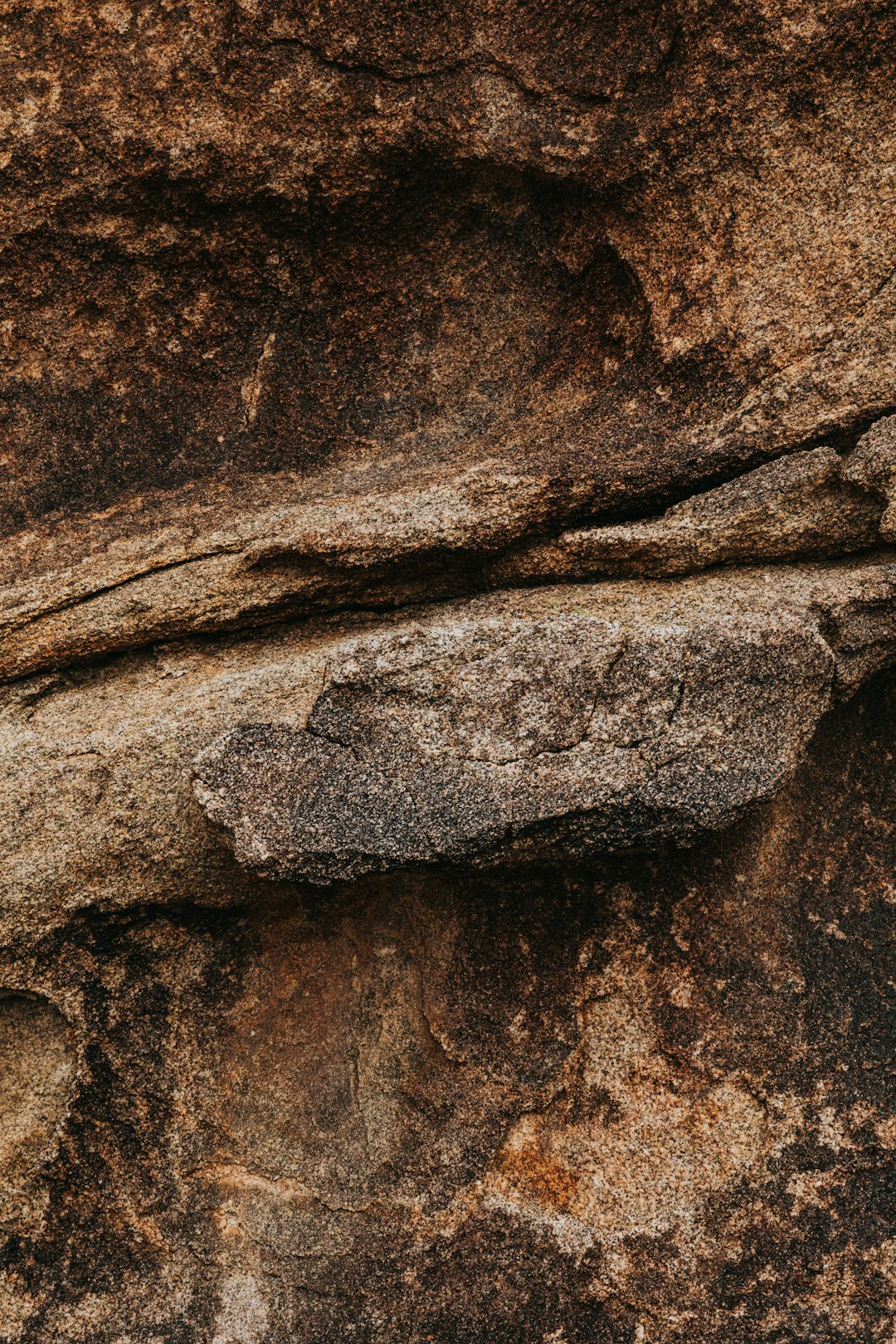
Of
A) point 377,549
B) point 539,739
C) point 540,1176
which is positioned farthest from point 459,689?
point 540,1176

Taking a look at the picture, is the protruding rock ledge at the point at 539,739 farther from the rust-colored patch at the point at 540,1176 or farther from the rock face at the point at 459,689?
the rust-colored patch at the point at 540,1176

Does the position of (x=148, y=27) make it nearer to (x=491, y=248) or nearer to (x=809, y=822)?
(x=491, y=248)

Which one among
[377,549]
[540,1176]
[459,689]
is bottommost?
[540,1176]

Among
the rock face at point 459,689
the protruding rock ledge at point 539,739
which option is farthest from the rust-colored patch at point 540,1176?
the protruding rock ledge at point 539,739

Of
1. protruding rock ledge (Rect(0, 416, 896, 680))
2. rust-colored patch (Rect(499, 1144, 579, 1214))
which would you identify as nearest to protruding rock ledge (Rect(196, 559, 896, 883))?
protruding rock ledge (Rect(0, 416, 896, 680))

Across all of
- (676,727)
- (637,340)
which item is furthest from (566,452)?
(676,727)

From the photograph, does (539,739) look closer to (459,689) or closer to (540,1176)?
(459,689)
